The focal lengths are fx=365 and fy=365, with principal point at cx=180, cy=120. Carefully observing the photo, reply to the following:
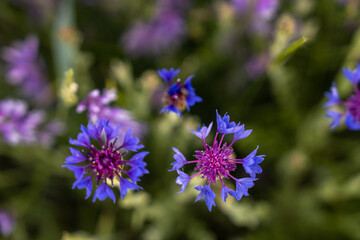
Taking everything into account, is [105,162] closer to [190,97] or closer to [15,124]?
[190,97]

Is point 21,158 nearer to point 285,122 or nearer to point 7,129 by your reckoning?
point 7,129

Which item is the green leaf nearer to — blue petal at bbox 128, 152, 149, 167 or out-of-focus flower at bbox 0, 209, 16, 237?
blue petal at bbox 128, 152, 149, 167

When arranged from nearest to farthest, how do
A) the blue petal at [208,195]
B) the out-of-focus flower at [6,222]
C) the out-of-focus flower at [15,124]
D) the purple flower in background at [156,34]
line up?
1. the blue petal at [208,195]
2. the out-of-focus flower at [15,124]
3. the out-of-focus flower at [6,222]
4. the purple flower in background at [156,34]

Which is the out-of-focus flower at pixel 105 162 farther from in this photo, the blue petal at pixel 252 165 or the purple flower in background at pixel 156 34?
the purple flower in background at pixel 156 34

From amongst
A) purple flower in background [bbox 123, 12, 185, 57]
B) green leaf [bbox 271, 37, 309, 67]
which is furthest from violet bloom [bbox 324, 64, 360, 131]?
purple flower in background [bbox 123, 12, 185, 57]

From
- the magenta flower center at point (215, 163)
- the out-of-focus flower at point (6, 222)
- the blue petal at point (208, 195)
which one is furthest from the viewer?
the out-of-focus flower at point (6, 222)

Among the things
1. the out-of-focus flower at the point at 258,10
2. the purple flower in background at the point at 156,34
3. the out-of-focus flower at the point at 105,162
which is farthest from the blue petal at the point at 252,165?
the purple flower in background at the point at 156,34
